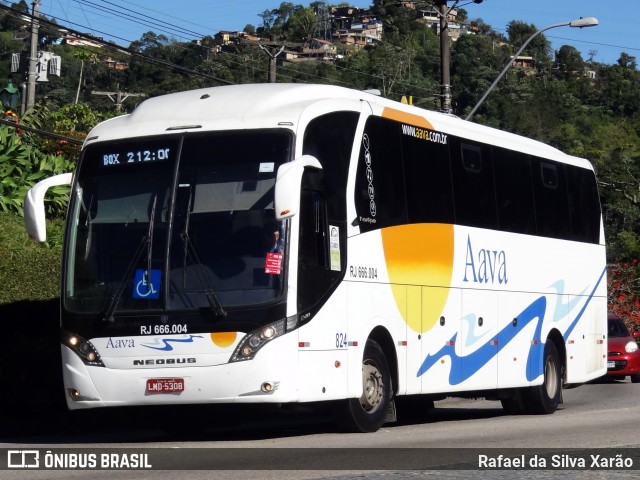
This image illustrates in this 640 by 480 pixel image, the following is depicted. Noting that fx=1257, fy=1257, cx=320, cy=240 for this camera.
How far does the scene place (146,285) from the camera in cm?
1304

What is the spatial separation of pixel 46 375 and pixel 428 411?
687 cm

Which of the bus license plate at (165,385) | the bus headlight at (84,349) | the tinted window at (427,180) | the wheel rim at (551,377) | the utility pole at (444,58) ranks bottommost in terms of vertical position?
the wheel rim at (551,377)

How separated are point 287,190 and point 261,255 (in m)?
1.00

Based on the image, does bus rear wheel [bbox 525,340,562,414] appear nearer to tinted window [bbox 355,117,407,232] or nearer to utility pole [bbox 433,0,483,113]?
tinted window [bbox 355,117,407,232]

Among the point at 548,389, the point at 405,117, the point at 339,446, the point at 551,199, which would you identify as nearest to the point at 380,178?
the point at 405,117

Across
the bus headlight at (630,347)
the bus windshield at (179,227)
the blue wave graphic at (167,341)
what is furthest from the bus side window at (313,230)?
the bus headlight at (630,347)

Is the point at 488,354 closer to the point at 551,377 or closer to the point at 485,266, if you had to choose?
A: the point at 485,266

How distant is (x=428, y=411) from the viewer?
20922 millimetres

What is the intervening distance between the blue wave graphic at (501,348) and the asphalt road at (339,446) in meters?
0.71

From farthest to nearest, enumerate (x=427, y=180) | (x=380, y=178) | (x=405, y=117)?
(x=427, y=180) → (x=405, y=117) → (x=380, y=178)

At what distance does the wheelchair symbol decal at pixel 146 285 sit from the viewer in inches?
512

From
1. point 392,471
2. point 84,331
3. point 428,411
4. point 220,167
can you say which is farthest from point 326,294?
point 428,411

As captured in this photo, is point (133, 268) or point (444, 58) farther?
point (444, 58)

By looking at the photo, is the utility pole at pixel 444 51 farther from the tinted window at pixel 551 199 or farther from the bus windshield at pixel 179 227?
the bus windshield at pixel 179 227
